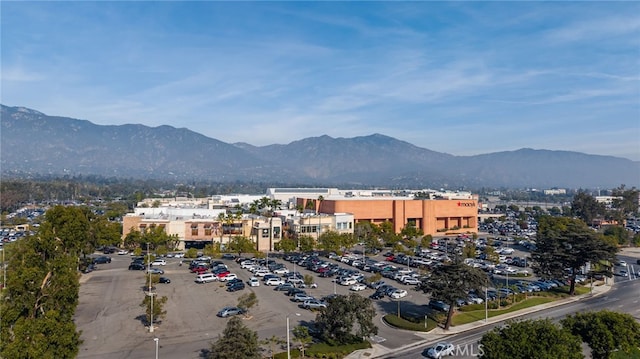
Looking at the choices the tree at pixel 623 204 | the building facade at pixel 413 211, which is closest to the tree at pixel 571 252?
the building facade at pixel 413 211

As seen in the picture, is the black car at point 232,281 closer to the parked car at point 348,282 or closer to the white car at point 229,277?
the white car at point 229,277

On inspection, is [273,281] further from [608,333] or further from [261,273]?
[608,333]

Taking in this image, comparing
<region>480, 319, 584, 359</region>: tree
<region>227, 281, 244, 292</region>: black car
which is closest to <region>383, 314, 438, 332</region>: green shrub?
<region>480, 319, 584, 359</region>: tree

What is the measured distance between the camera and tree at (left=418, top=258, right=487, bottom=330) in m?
27.4

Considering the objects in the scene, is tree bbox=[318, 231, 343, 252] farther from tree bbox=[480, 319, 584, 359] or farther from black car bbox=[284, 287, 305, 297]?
tree bbox=[480, 319, 584, 359]

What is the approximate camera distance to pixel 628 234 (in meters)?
68.1

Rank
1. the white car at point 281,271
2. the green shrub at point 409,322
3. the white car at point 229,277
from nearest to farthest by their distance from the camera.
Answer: the green shrub at point 409,322 < the white car at point 229,277 < the white car at point 281,271

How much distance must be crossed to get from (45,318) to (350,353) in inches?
554

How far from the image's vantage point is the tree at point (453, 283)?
89.9 ft

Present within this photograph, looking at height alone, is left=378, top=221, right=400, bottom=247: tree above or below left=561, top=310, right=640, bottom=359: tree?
below

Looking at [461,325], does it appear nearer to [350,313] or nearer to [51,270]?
[350,313]

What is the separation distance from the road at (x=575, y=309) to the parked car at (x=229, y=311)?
11.1 m

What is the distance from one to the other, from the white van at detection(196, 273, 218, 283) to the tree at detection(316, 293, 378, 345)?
1780cm

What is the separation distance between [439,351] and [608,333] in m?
7.51
